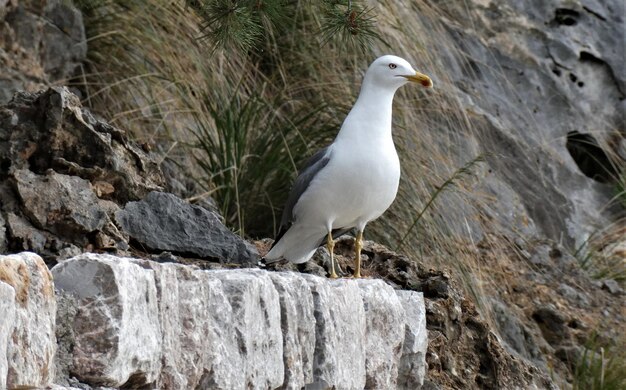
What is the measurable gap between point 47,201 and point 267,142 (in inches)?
103

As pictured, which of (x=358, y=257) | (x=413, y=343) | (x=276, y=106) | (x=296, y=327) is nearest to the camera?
(x=296, y=327)

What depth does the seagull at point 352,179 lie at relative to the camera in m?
3.84

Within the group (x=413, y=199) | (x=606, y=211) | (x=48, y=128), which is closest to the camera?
(x=48, y=128)

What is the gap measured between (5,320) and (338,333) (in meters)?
1.39

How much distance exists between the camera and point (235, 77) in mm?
6102

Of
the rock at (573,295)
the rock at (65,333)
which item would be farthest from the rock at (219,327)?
the rock at (573,295)

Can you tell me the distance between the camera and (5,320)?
1.84m

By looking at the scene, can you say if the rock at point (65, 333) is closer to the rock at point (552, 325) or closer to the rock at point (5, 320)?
the rock at point (5, 320)

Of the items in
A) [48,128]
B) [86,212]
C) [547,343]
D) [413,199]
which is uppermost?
[48,128]

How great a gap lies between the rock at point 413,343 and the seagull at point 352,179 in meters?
0.20

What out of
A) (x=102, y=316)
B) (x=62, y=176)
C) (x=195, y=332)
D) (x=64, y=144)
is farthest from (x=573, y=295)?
(x=102, y=316)

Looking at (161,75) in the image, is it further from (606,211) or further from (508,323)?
(606,211)

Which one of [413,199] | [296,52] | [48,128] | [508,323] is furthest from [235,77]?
[48,128]

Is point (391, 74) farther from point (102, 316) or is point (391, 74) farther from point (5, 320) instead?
point (5, 320)
